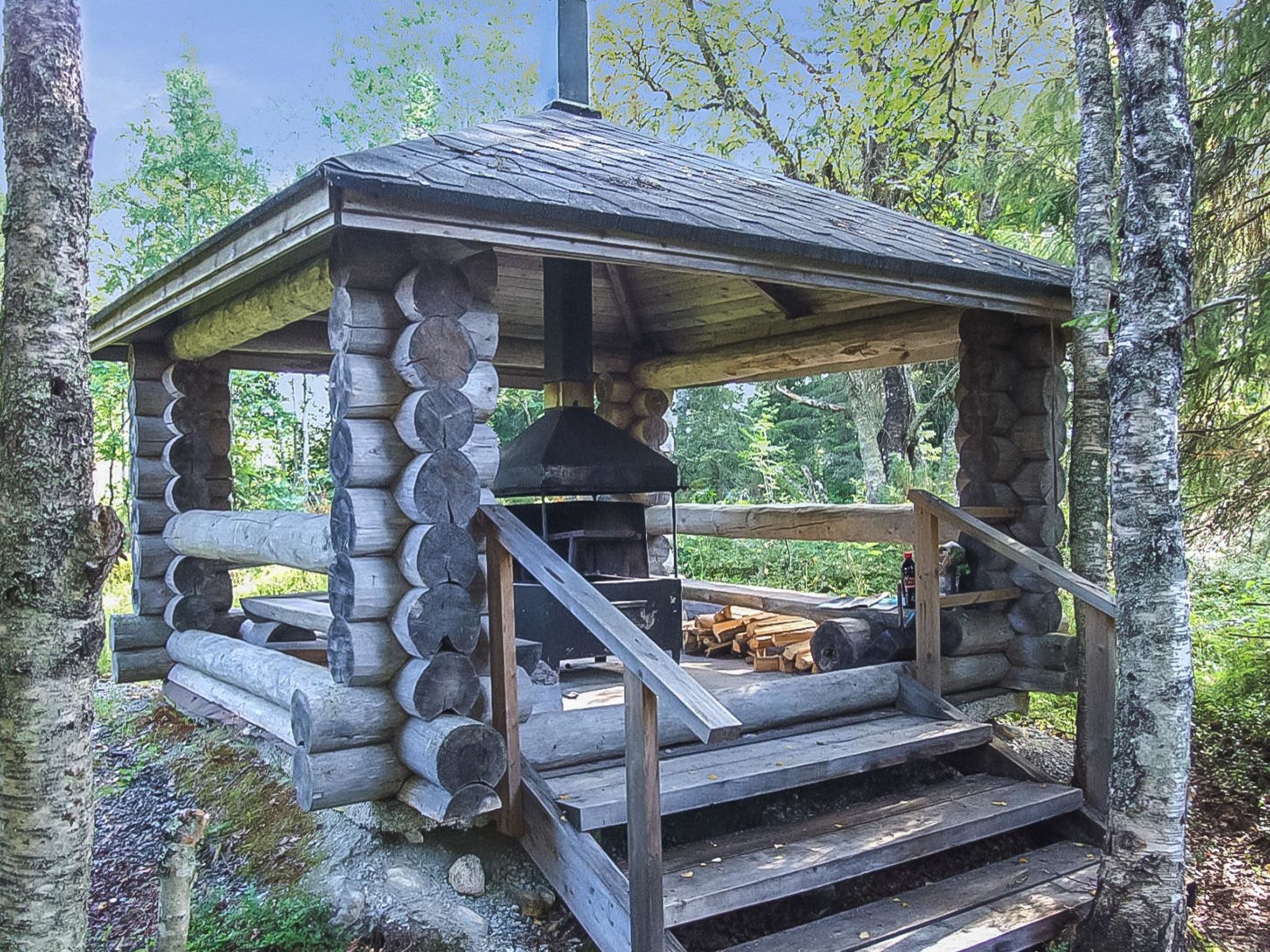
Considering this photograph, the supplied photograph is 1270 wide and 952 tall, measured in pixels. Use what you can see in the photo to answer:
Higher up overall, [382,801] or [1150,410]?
[1150,410]

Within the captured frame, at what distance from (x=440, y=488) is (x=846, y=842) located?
225 cm

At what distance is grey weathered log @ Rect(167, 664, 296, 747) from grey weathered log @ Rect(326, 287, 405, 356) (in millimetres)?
1692

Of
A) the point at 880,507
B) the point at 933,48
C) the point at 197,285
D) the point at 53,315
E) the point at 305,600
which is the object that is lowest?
the point at 305,600

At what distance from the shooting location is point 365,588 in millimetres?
3988

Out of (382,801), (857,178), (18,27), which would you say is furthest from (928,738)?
(857,178)

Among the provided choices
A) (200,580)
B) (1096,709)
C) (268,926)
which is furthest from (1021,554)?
(200,580)

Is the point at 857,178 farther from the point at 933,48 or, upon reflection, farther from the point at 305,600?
the point at 305,600

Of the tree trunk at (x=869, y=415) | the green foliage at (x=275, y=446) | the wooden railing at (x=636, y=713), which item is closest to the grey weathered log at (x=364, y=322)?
the wooden railing at (x=636, y=713)

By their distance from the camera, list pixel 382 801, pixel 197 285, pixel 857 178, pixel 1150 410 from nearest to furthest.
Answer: pixel 1150 410 → pixel 382 801 → pixel 197 285 → pixel 857 178

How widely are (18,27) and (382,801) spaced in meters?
3.12

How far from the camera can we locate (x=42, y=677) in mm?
2660

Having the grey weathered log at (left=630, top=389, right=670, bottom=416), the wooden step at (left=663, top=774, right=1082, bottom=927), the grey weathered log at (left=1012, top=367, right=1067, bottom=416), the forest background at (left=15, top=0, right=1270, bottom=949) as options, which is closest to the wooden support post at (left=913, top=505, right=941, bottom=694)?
the wooden step at (left=663, top=774, right=1082, bottom=927)

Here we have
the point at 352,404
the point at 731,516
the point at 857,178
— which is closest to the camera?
the point at 352,404

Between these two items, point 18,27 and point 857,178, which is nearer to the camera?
point 18,27
